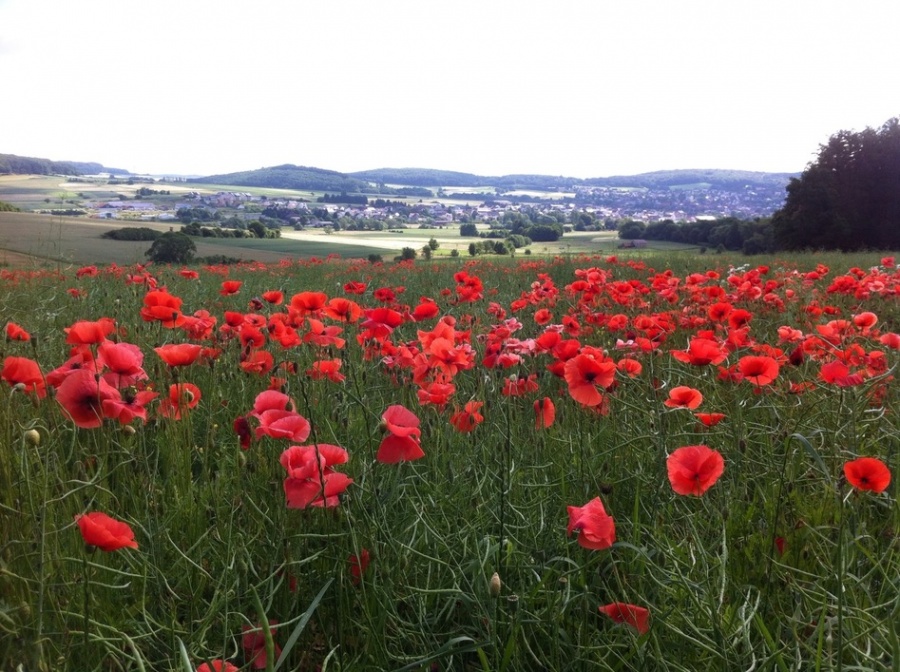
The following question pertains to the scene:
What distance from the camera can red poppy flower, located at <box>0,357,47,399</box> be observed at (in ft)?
5.09

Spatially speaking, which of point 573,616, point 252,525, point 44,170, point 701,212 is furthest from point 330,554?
point 701,212

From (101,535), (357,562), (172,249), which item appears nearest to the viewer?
(101,535)

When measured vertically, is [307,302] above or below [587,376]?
above

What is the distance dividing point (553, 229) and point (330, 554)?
41.4 m

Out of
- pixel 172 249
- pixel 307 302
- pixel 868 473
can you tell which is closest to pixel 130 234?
pixel 172 249

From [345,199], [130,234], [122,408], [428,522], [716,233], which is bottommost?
[716,233]

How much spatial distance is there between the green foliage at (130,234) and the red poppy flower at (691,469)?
27585mm

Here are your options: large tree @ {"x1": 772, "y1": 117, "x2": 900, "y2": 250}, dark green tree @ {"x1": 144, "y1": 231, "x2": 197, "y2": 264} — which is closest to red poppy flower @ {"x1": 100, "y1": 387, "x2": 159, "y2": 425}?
dark green tree @ {"x1": 144, "y1": 231, "x2": 197, "y2": 264}

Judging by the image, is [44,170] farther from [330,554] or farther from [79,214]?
[330,554]

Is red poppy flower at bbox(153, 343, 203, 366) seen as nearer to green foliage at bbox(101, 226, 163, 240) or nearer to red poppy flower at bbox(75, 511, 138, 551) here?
red poppy flower at bbox(75, 511, 138, 551)

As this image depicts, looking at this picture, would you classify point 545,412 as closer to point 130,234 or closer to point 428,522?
point 428,522

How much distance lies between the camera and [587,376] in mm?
1868

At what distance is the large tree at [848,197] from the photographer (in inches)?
1119

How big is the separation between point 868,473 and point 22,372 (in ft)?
6.51
